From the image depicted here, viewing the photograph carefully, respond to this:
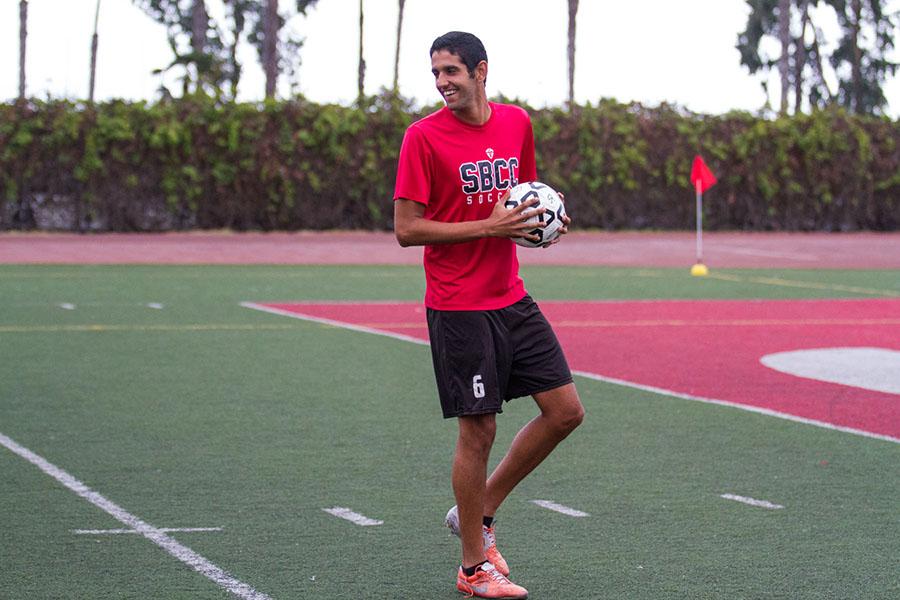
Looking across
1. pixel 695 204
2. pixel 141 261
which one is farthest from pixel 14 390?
pixel 695 204

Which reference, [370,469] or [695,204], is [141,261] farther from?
[370,469]

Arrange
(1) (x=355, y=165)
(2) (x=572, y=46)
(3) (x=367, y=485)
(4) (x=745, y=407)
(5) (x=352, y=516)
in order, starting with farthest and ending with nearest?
1. (2) (x=572, y=46)
2. (1) (x=355, y=165)
3. (4) (x=745, y=407)
4. (3) (x=367, y=485)
5. (5) (x=352, y=516)

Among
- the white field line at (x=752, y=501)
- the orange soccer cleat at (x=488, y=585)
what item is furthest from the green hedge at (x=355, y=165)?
the orange soccer cleat at (x=488, y=585)

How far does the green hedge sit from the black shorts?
2646cm

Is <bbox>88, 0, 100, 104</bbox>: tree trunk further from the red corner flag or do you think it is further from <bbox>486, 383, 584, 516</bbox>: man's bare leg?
<bbox>486, 383, 584, 516</bbox>: man's bare leg

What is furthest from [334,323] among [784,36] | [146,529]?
[784,36]

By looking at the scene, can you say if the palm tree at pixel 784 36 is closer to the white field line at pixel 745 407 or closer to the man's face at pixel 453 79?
the white field line at pixel 745 407

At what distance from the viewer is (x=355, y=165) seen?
109 feet

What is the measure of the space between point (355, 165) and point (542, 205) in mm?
27834

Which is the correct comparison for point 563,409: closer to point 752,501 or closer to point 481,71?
point 481,71

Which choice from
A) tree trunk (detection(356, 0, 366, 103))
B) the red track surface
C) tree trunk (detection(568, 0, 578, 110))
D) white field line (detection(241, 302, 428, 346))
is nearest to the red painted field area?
white field line (detection(241, 302, 428, 346))

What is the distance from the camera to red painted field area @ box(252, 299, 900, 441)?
10.5 meters

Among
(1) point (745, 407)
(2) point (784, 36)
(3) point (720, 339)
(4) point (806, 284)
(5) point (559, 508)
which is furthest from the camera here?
(2) point (784, 36)

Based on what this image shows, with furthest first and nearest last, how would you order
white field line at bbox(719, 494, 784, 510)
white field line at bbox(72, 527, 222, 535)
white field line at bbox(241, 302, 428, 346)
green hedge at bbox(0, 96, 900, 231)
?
green hedge at bbox(0, 96, 900, 231) → white field line at bbox(241, 302, 428, 346) → white field line at bbox(719, 494, 784, 510) → white field line at bbox(72, 527, 222, 535)
